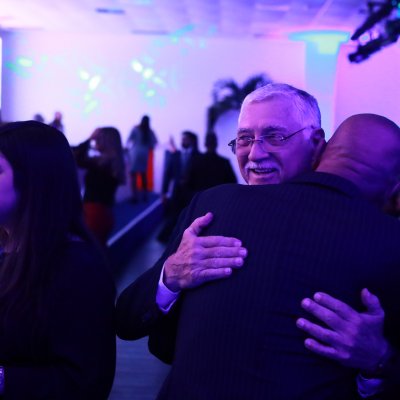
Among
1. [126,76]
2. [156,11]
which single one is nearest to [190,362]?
[156,11]

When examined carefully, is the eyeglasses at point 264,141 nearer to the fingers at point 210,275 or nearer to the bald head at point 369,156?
the bald head at point 369,156

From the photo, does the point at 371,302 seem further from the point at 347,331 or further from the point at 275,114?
the point at 275,114

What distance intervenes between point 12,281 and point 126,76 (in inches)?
453

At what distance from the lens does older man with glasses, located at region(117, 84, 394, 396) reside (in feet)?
3.28

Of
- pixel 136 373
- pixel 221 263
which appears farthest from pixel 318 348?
pixel 136 373

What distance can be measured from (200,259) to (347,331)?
10.5 inches

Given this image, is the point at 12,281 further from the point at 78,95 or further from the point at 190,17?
the point at 78,95

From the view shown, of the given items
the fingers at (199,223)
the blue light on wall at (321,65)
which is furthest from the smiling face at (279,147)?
the blue light on wall at (321,65)

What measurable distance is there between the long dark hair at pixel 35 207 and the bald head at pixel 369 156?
0.52 metres

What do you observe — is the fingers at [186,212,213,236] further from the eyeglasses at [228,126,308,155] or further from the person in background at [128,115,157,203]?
the person in background at [128,115,157,203]

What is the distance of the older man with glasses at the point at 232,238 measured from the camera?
100 cm

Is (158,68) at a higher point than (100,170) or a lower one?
higher

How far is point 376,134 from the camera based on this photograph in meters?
1.03

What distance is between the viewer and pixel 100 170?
172 inches
